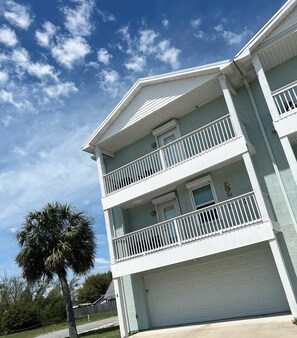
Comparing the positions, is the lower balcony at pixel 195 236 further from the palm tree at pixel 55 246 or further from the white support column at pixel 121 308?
the palm tree at pixel 55 246

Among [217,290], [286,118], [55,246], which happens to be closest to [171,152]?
[286,118]

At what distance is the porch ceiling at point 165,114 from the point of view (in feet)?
43.5

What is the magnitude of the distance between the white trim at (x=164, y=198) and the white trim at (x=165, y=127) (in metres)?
2.89

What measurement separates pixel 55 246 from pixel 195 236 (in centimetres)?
852

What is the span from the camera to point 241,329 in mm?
9711

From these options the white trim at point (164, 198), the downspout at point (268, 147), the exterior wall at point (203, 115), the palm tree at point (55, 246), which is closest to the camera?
the downspout at point (268, 147)

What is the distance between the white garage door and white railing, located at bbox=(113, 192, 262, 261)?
1.42 m

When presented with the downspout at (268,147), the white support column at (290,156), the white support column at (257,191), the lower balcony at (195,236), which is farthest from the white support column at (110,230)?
the white support column at (290,156)

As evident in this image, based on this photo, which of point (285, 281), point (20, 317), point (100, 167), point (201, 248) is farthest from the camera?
point (20, 317)

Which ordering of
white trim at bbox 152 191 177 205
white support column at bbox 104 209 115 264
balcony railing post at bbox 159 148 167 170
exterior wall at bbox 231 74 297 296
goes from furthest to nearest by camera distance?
white trim at bbox 152 191 177 205
white support column at bbox 104 209 115 264
balcony railing post at bbox 159 148 167 170
exterior wall at bbox 231 74 297 296

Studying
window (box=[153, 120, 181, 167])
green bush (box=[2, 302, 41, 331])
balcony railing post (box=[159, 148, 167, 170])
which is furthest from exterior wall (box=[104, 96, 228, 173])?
green bush (box=[2, 302, 41, 331])

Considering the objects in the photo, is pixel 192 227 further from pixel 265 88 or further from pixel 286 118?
pixel 265 88

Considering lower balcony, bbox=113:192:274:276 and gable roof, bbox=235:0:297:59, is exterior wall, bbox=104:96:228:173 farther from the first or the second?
lower balcony, bbox=113:192:274:276

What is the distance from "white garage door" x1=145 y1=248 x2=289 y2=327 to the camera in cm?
1128
